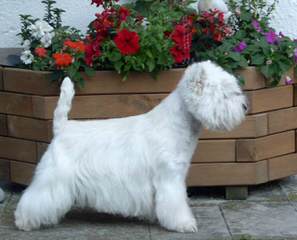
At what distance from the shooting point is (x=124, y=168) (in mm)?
4957

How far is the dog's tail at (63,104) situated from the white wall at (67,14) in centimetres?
156

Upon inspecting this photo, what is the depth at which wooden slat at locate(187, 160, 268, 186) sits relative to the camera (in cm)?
569

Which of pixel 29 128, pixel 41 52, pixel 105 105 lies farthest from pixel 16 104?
pixel 105 105

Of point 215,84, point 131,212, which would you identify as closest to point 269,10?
point 215,84

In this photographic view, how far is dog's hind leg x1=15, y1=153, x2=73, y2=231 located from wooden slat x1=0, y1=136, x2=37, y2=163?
2.57ft

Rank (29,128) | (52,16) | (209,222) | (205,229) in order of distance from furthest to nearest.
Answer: (52,16), (29,128), (209,222), (205,229)

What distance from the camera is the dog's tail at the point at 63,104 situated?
4922 mm

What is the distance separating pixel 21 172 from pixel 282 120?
6.26 feet

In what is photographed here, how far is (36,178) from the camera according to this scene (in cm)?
500

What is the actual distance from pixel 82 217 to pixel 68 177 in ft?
2.01

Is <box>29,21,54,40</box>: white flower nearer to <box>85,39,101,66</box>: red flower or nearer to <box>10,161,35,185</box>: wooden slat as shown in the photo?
<box>85,39,101,66</box>: red flower

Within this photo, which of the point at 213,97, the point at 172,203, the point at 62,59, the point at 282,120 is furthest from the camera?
the point at 282,120

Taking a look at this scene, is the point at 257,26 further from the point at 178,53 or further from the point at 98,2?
the point at 98,2

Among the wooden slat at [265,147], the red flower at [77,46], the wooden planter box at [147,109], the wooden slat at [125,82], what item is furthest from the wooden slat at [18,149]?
the wooden slat at [265,147]
